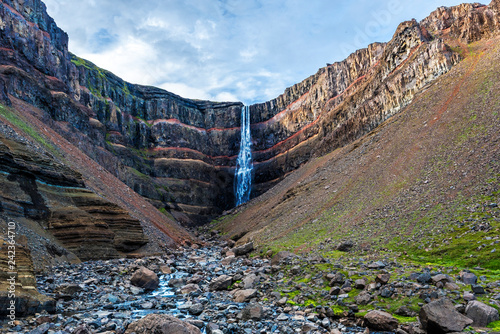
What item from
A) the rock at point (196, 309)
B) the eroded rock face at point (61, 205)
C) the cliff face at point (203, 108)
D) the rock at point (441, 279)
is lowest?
the rock at point (196, 309)

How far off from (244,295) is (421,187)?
18.9 m

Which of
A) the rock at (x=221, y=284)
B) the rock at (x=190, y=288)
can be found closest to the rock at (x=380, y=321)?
the rock at (x=221, y=284)

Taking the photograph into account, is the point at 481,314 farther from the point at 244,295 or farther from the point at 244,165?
the point at 244,165

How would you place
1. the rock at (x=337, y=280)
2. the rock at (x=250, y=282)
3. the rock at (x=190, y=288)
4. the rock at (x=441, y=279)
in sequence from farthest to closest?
the rock at (x=190, y=288)
the rock at (x=250, y=282)
the rock at (x=337, y=280)
the rock at (x=441, y=279)

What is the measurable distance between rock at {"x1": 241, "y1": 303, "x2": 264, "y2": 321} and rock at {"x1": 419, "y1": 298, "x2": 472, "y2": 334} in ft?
18.8

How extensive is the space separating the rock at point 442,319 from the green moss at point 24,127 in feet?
120

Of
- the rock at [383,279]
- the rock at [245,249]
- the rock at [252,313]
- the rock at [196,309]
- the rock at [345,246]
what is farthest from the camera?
the rock at [245,249]

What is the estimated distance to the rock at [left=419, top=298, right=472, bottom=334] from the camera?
8062mm

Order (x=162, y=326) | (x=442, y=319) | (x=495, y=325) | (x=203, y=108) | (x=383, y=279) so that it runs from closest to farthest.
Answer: (x=495, y=325) → (x=442, y=319) → (x=162, y=326) → (x=383, y=279) → (x=203, y=108)

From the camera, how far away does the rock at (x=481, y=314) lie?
27.1ft

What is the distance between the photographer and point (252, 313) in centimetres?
1155

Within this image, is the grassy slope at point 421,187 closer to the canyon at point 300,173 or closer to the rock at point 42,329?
the canyon at point 300,173

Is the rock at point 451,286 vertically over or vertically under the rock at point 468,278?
under

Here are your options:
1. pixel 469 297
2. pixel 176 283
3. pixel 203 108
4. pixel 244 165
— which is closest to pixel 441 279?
pixel 469 297
